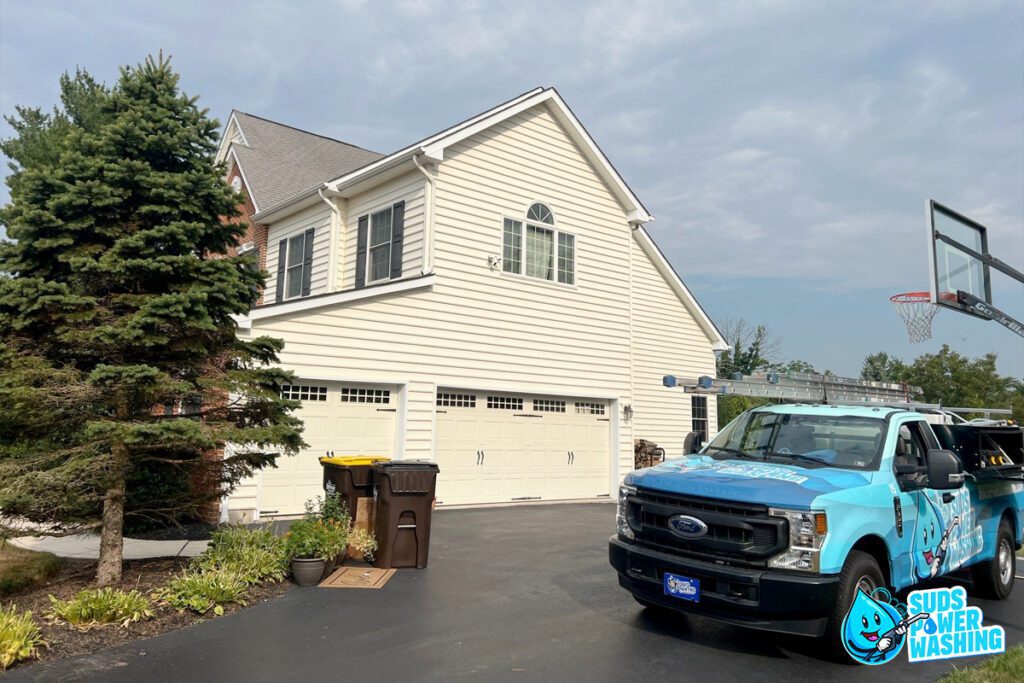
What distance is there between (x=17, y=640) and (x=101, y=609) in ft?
2.58

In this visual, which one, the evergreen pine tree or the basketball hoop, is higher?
the basketball hoop

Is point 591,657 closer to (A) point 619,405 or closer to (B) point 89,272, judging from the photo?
(B) point 89,272

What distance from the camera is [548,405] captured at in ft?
Result: 51.0

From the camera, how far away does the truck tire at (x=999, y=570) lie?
24.1 feet

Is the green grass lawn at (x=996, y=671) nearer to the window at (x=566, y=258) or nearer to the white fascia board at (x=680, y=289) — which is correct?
the window at (x=566, y=258)

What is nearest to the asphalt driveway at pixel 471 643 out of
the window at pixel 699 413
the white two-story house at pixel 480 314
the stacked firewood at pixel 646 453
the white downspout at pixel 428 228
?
the white two-story house at pixel 480 314

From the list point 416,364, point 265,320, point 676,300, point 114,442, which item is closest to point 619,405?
point 676,300

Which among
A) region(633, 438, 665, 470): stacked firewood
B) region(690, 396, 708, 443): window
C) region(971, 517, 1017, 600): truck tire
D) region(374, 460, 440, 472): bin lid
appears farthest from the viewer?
region(690, 396, 708, 443): window

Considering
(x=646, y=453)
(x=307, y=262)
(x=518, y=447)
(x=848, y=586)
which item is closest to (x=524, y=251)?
(x=518, y=447)

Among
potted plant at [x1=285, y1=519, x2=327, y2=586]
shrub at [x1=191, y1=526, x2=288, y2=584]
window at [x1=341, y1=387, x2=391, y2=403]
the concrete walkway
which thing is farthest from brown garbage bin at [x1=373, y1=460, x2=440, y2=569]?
window at [x1=341, y1=387, x2=391, y2=403]

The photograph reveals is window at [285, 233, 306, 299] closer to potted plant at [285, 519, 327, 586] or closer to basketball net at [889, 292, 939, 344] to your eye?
potted plant at [285, 519, 327, 586]

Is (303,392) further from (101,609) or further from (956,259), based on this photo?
(956,259)

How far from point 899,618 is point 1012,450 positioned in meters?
3.76

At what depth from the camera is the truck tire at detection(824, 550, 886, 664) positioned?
4.89 meters
